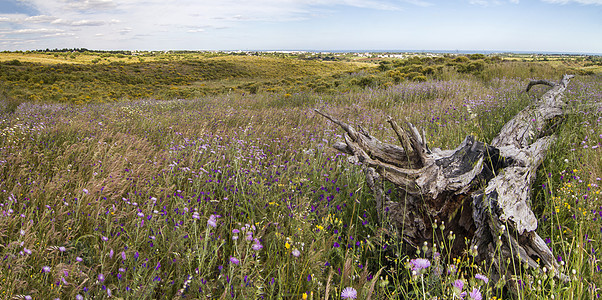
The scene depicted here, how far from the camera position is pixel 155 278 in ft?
5.49

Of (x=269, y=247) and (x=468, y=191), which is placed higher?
(x=468, y=191)

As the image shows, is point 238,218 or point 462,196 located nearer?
point 462,196

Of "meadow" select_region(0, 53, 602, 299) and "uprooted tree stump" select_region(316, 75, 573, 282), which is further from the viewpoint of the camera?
"uprooted tree stump" select_region(316, 75, 573, 282)

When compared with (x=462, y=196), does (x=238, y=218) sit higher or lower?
lower

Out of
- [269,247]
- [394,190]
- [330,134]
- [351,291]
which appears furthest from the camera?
[330,134]

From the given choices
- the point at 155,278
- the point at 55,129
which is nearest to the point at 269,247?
the point at 155,278

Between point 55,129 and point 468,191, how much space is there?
5331 mm

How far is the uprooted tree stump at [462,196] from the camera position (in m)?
1.97

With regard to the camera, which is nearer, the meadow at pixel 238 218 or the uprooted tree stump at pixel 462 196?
the meadow at pixel 238 218

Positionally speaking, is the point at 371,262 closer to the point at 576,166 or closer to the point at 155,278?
the point at 155,278

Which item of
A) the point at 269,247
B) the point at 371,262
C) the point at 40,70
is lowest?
the point at 371,262

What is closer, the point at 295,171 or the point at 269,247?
→ the point at 269,247

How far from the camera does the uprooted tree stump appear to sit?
1969 mm

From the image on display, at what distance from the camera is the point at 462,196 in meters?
2.20
